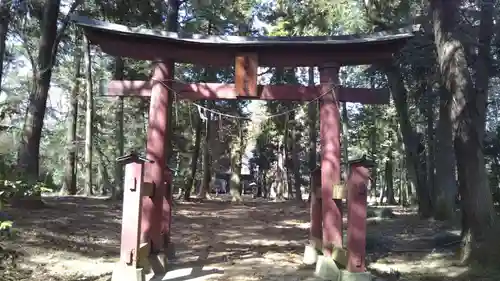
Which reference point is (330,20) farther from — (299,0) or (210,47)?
(210,47)

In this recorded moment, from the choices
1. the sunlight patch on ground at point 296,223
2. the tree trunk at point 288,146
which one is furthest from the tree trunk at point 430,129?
the tree trunk at point 288,146

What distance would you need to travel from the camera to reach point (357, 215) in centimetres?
605

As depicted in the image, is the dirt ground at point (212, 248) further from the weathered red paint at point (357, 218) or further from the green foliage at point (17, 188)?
the green foliage at point (17, 188)

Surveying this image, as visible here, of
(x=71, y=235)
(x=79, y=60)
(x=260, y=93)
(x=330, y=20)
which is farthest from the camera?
(x=79, y=60)

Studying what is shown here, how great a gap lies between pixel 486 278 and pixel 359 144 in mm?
27589

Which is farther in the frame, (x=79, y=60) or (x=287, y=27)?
(x=79, y=60)

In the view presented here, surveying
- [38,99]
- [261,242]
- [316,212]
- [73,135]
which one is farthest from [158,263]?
[73,135]

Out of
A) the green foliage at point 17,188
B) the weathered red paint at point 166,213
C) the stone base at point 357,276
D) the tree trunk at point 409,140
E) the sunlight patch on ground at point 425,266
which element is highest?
the tree trunk at point 409,140

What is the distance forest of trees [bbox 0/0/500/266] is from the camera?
25.4 ft

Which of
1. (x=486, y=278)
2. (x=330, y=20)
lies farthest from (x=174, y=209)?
(x=486, y=278)

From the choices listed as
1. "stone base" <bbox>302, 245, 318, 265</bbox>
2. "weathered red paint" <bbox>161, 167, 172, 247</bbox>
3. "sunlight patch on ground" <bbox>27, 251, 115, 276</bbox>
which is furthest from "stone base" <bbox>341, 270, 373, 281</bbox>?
"sunlight patch on ground" <bbox>27, 251, 115, 276</bbox>

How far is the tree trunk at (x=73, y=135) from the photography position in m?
19.4

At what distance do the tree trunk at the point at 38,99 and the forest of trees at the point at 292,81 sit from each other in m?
0.03

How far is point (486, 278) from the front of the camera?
6.67 metres
